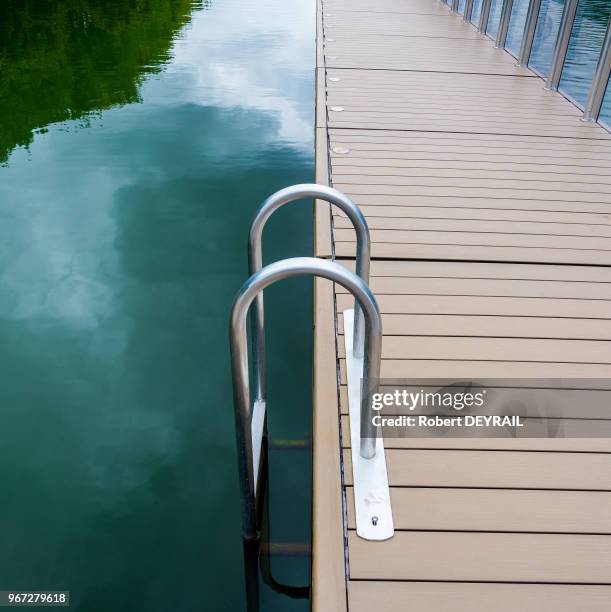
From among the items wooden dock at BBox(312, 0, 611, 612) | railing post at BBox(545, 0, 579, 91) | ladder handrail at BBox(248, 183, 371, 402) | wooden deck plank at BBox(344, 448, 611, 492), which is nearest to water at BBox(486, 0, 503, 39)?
railing post at BBox(545, 0, 579, 91)

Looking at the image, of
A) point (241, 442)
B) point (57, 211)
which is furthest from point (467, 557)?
point (57, 211)

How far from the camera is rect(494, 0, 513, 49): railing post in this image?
5.52m

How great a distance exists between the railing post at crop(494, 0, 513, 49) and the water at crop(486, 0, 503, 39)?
114mm

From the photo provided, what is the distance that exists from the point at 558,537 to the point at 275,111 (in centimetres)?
530

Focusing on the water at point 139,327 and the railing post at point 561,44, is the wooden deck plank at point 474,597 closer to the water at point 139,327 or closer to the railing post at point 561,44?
the water at point 139,327

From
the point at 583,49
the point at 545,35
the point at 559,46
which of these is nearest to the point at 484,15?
the point at 545,35

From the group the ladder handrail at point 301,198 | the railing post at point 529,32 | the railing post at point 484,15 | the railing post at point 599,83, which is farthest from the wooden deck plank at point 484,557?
the railing post at point 484,15

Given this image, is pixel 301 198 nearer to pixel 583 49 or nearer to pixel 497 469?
pixel 497 469

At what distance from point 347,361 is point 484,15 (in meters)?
6.14

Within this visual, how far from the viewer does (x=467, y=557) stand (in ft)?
4.12

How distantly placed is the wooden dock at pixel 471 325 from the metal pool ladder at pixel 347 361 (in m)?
0.04

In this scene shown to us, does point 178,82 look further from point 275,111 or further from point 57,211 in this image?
point 57,211

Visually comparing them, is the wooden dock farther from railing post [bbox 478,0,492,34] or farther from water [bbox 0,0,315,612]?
railing post [bbox 478,0,492,34]

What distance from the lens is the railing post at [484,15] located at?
20.7ft
